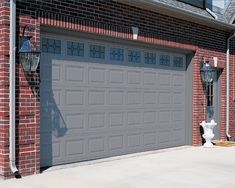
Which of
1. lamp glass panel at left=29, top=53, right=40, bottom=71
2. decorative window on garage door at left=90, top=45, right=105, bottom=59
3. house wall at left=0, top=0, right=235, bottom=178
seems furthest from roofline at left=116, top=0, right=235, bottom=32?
lamp glass panel at left=29, top=53, right=40, bottom=71

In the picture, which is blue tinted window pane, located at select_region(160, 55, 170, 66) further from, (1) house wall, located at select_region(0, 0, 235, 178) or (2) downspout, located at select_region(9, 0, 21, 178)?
(2) downspout, located at select_region(9, 0, 21, 178)

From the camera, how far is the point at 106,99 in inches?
362

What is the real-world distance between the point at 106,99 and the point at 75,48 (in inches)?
56.4

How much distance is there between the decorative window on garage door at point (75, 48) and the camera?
330 inches

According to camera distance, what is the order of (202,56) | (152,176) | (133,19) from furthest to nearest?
(202,56), (133,19), (152,176)

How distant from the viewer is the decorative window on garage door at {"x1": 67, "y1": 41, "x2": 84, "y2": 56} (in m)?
8.38

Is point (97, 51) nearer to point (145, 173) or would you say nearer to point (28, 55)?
point (28, 55)

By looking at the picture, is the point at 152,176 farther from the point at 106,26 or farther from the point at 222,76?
the point at 222,76

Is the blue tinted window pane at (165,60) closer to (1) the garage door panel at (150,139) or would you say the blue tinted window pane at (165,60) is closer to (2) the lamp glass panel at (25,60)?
(1) the garage door panel at (150,139)

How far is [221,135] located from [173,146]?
276 centimetres

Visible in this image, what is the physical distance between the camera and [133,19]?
31.6ft

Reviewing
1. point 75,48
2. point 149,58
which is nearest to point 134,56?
point 149,58

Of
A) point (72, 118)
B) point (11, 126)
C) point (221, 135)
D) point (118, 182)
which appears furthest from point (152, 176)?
point (221, 135)

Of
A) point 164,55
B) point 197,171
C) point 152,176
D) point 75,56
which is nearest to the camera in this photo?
point 152,176
